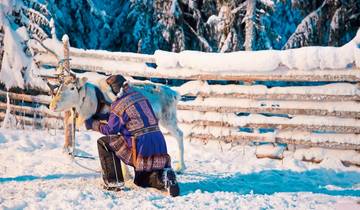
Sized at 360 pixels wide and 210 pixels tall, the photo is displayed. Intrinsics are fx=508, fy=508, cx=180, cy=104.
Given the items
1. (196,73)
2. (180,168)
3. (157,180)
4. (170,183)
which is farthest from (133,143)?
(196,73)

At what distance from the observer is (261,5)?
13961 millimetres

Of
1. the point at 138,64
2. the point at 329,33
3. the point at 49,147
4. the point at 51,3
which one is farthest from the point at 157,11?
the point at 49,147

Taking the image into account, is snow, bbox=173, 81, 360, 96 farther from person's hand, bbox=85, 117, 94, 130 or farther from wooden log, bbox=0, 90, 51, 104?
person's hand, bbox=85, 117, 94, 130

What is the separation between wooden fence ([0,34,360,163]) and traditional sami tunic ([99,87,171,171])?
10.8 feet

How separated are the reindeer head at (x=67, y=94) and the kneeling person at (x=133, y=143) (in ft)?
2.23

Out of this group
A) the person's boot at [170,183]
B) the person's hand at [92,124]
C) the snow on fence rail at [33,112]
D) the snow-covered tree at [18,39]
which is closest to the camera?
the person's boot at [170,183]

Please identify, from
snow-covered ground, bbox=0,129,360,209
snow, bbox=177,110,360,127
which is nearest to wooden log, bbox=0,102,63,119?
snow-covered ground, bbox=0,129,360,209

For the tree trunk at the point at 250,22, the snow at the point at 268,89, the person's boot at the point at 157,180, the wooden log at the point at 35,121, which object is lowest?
the person's boot at the point at 157,180

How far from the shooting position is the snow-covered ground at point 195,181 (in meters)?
5.26

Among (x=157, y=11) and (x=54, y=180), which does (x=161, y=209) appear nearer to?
(x=54, y=180)

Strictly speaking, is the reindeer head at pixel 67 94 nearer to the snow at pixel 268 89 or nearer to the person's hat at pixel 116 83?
the person's hat at pixel 116 83

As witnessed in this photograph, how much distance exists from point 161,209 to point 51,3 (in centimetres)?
1110

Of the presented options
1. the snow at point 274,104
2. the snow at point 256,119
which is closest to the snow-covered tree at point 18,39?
the snow at point 256,119

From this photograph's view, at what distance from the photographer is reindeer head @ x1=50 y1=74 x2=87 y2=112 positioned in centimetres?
616
